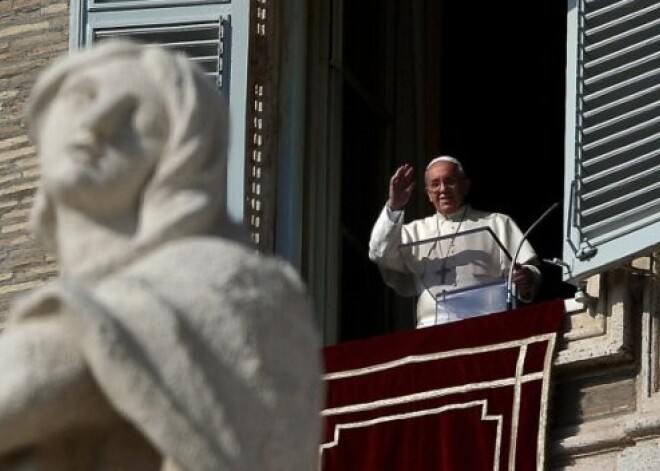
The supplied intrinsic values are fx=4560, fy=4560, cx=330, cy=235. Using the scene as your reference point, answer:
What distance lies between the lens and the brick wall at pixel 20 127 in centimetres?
1402

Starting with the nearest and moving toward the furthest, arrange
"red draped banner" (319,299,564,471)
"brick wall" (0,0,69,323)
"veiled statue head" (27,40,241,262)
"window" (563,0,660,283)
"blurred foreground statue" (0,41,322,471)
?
"blurred foreground statue" (0,41,322,471) < "veiled statue head" (27,40,241,262) < "window" (563,0,660,283) < "red draped banner" (319,299,564,471) < "brick wall" (0,0,69,323)

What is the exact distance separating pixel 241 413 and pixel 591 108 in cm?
744

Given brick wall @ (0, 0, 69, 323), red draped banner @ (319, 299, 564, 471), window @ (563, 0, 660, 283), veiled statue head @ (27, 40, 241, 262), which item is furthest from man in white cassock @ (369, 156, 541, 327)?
veiled statue head @ (27, 40, 241, 262)

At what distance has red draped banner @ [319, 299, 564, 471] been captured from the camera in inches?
505

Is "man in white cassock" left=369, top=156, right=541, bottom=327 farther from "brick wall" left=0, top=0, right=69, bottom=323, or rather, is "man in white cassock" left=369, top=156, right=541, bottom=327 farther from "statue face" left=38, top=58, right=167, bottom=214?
"statue face" left=38, top=58, right=167, bottom=214

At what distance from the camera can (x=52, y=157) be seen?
19.1ft

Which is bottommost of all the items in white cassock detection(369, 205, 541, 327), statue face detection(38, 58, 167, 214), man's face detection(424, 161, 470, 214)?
white cassock detection(369, 205, 541, 327)

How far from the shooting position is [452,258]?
13.2m

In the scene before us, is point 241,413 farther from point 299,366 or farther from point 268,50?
point 268,50

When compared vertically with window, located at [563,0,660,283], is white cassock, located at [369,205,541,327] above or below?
below

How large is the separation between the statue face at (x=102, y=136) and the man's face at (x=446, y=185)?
7032 millimetres

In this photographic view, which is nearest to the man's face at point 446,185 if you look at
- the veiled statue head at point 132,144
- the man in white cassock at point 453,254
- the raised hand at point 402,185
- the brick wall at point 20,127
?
the man in white cassock at point 453,254

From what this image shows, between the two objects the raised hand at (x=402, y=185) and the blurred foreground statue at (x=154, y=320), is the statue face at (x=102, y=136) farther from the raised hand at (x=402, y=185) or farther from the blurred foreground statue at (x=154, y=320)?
the raised hand at (x=402, y=185)

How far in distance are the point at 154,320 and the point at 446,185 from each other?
24.3 ft
